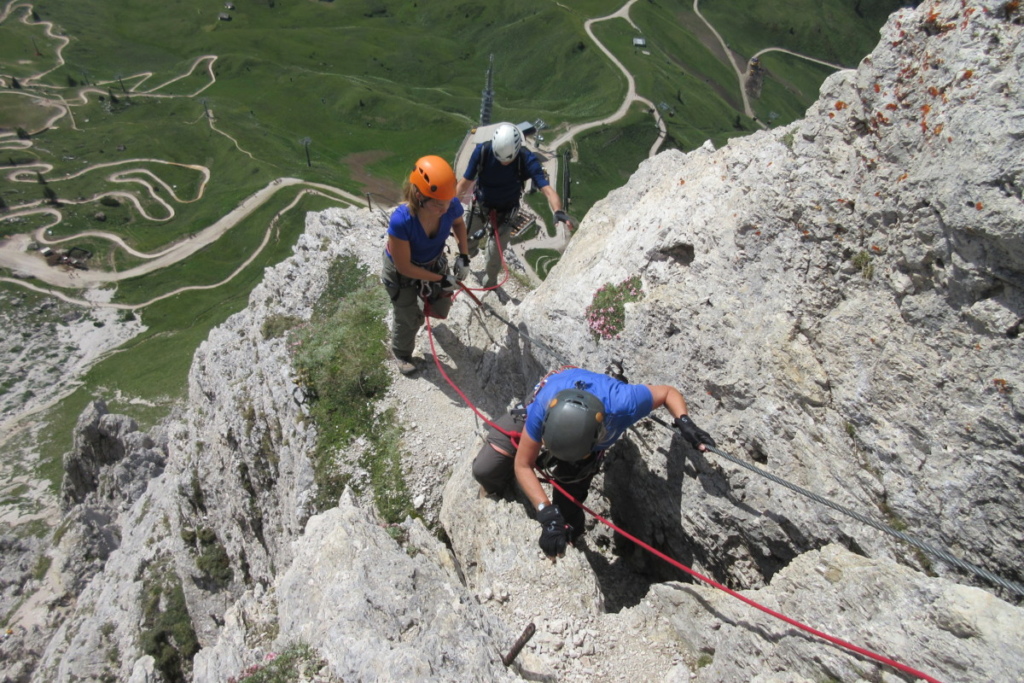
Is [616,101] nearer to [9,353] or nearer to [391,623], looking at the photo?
[9,353]

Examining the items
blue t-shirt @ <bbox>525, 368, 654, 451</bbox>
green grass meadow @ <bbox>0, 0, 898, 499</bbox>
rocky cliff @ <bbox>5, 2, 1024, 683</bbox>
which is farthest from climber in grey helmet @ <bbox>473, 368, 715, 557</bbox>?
green grass meadow @ <bbox>0, 0, 898, 499</bbox>

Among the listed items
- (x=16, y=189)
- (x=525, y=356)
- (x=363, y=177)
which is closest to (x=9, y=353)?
(x=16, y=189)

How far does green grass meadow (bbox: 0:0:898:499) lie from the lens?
98.2m

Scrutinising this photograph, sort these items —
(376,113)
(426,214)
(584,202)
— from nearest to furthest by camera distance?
1. (426,214)
2. (584,202)
3. (376,113)

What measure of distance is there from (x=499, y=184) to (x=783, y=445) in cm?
1089

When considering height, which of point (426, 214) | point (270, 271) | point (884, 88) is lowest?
point (270, 271)

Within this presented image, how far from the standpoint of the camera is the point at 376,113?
14625 cm

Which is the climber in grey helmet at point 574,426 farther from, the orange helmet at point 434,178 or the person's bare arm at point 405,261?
the orange helmet at point 434,178

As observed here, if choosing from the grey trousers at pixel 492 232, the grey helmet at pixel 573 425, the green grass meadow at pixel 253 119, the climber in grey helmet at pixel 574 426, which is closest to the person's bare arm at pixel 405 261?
the grey trousers at pixel 492 232

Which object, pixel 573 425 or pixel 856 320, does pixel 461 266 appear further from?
pixel 856 320

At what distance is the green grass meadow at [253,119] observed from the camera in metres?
98.2

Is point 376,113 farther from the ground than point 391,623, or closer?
closer

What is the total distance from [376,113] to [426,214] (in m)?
149

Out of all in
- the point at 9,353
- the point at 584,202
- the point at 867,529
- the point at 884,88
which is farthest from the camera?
the point at 584,202
